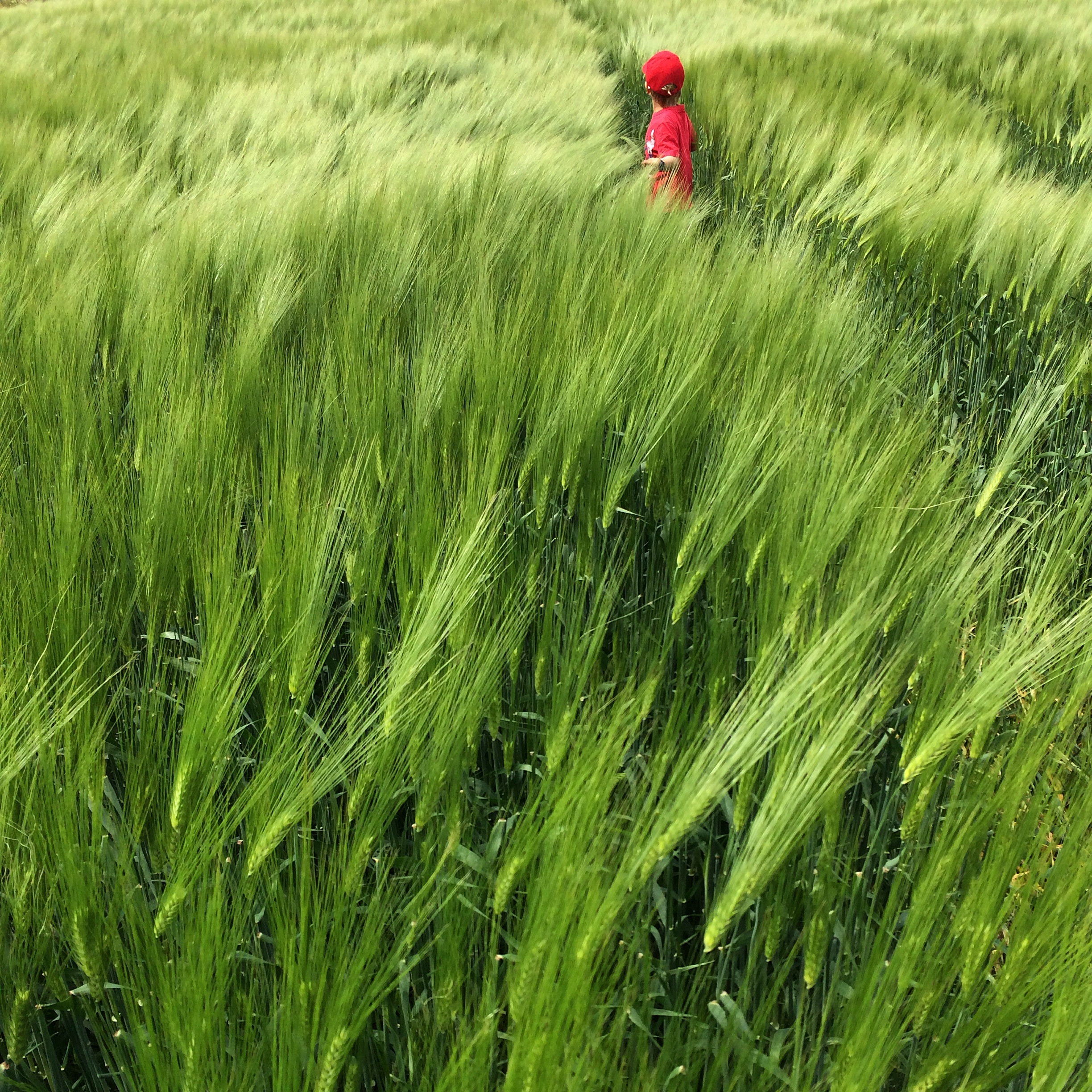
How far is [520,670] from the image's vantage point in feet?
3.03

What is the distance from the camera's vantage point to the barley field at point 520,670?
0.55m

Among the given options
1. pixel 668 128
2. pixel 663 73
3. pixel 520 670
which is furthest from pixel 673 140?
pixel 520 670

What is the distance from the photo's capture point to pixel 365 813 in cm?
64

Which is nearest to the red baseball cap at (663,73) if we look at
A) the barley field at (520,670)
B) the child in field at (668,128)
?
the child in field at (668,128)

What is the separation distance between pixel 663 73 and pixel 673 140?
0.98 feet

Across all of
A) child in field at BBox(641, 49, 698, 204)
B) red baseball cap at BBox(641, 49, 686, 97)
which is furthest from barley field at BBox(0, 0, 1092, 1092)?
red baseball cap at BBox(641, 49, 686, 97)

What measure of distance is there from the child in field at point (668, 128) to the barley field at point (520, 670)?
152 centimetres

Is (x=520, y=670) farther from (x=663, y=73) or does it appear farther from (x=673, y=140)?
(x=663, y=73)

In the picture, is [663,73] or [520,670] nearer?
[520,670]

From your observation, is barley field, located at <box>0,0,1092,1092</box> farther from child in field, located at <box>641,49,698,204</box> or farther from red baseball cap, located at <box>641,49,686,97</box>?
red baseball cap, located at <box>641,49,686,97</box>

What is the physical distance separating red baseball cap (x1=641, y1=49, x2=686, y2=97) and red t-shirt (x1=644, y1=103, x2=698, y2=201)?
0.26 feet

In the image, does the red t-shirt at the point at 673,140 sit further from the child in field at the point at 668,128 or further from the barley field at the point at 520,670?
the barley field at the point at 520,670

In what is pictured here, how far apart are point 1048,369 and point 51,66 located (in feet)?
17.4

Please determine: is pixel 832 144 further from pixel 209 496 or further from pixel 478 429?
pixel 209 496
